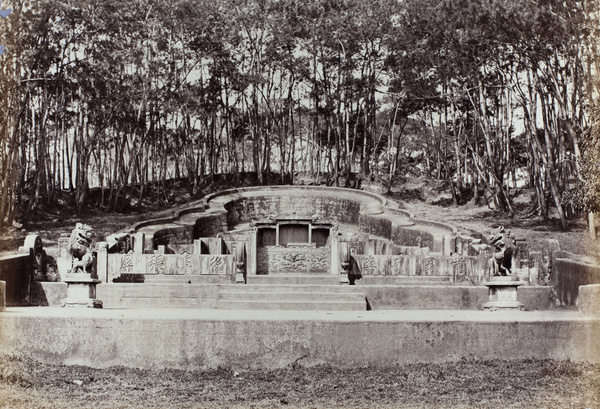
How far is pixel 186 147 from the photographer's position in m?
36.1

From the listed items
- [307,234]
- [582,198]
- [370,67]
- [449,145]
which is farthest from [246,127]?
[582,198]

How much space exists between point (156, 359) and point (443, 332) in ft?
13.4

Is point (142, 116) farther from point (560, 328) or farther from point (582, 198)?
point (560, 328)

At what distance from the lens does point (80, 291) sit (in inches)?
493

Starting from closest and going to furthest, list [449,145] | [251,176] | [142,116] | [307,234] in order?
[307,234], [142,116], [251,176], [449,145]

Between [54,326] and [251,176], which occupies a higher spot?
[251,176]

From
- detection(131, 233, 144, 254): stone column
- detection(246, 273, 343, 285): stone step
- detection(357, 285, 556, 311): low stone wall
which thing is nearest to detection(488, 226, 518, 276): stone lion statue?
detection(357, 285, 556, 311): low stone wall

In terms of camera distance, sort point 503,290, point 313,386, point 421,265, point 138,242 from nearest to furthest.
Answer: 1. point 313,386
2. point 503,290
3. point 421,265
4. point 138,242

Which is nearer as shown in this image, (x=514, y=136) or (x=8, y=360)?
(x=8, y=360)

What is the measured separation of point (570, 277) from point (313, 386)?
8.21 meters

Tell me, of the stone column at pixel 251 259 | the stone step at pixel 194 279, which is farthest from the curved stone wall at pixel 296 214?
the stone step at pixel 194 279

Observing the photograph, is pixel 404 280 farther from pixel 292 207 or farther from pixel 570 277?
pixel 292 207

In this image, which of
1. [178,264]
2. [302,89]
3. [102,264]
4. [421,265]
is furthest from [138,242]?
[302,89]

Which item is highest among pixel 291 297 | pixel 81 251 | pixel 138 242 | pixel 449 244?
pixel 138 242
